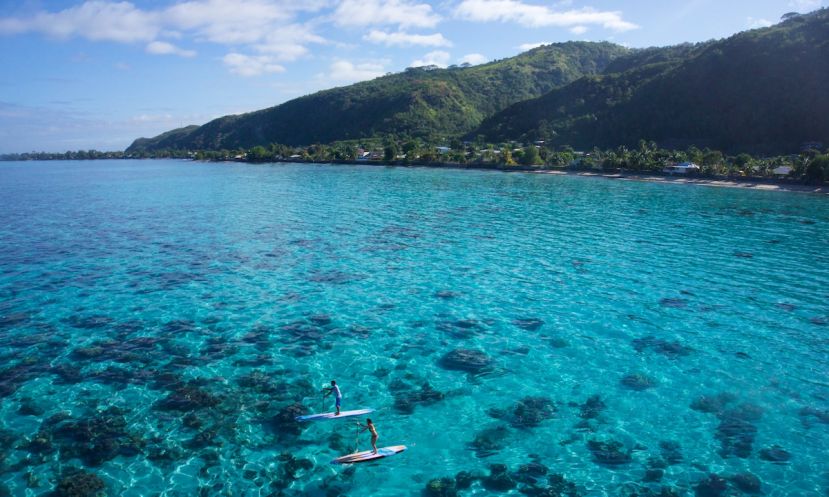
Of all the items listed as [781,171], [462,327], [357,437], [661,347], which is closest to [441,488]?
[357,437]

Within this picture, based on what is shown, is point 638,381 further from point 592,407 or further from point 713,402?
point 592,407

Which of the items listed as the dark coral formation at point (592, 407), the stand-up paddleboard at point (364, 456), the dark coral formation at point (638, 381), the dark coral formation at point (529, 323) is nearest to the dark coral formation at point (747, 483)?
the dark coral formation at point (592, 407)

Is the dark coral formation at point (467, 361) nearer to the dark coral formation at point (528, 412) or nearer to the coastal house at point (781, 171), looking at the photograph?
the dark coral formation at point (528, 412)

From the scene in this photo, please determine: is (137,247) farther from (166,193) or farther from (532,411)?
(166,193)

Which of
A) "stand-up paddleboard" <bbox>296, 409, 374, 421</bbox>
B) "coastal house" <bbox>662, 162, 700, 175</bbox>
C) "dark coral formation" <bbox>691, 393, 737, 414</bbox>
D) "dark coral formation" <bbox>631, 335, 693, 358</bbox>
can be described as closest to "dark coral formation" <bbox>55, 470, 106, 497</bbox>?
"stand-up paddleboard" <bbox>296, 409, 374, 421</bbox>

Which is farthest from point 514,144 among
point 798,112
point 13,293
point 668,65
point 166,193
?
point 13,293
